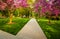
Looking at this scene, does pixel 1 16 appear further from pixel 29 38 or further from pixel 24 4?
pixel 29 38

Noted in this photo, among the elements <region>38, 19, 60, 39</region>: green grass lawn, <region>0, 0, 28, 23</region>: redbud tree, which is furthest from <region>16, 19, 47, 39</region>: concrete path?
<region>0, 0, 28, 23</region>: redbud tree

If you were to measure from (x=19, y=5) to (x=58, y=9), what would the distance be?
8.81 metres

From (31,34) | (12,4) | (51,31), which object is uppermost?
(12,4)

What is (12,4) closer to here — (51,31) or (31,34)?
(51,31)

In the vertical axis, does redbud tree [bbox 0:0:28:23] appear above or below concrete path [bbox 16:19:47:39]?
above

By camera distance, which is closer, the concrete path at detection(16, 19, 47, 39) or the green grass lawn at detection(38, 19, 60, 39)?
the concrete path at detection(16, 19, 47, 39)

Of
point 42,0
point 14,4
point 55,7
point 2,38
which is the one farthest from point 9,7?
point 2,38

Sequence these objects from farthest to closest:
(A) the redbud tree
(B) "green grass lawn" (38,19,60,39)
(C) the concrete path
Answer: (A) the redbud tree < (B) "green grass lawn" (38,19,60,39) < (C) the concrete path

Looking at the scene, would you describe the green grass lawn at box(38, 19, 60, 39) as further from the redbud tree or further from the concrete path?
the redbud tree

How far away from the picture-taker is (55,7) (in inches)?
466

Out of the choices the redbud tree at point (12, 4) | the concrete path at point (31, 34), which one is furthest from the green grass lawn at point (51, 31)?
the redbud tree at point (12, 4)

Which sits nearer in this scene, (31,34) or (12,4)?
(31,34)

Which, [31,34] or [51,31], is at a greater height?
[31,34]

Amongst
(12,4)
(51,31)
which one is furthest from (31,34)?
(12,4)
